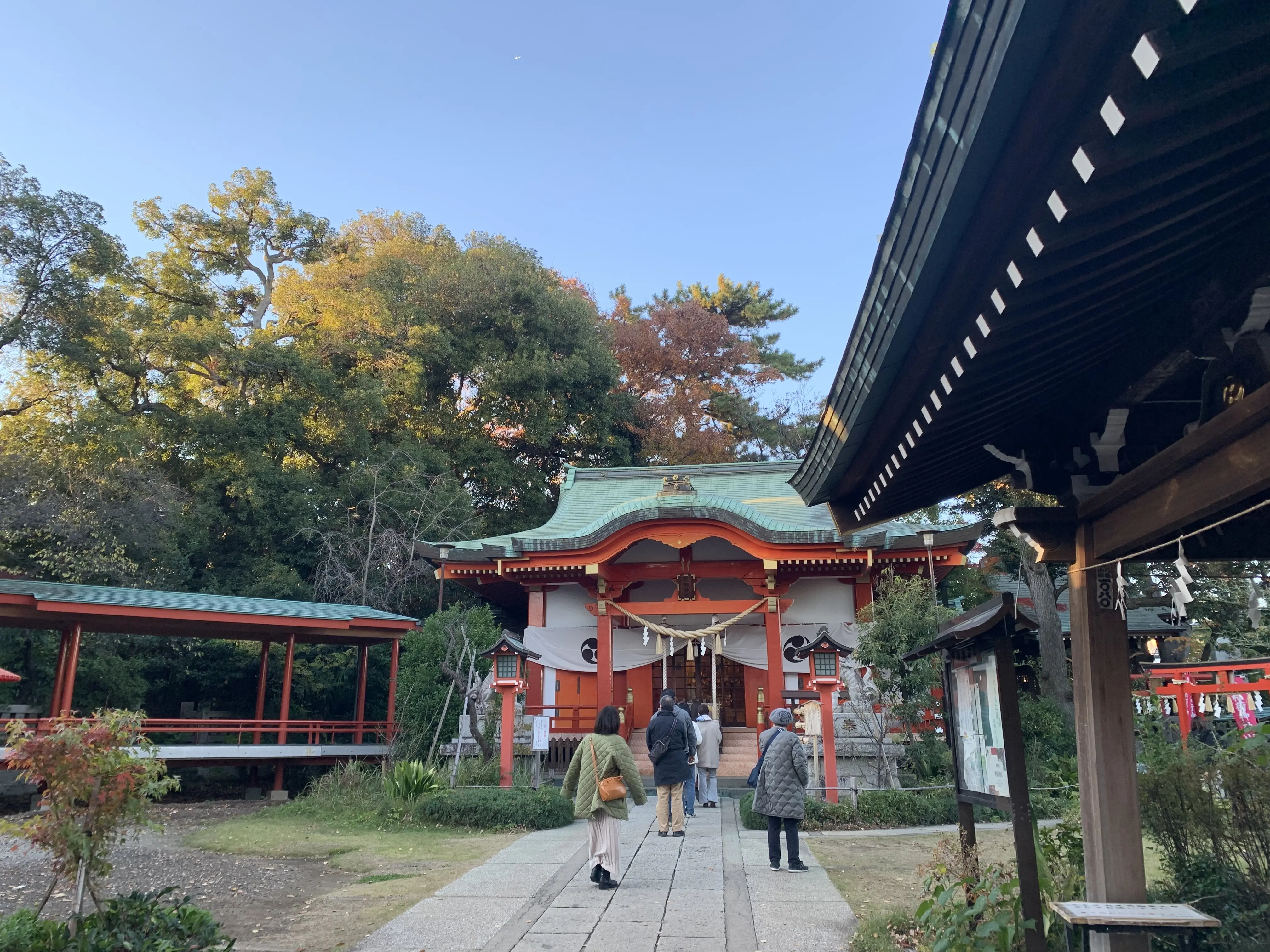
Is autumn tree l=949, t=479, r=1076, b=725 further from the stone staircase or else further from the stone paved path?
the stone paved path

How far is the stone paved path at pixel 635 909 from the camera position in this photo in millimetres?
4855

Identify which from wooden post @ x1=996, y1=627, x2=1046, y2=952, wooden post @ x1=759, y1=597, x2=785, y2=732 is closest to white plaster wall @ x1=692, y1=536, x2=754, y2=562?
wooden post @ x1=759, y1=597, x2=785, y2=732

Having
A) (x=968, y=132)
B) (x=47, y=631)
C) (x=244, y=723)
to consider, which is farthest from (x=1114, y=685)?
(x=47, y=631)

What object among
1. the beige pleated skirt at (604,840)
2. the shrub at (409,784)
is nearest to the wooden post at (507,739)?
the shrub at (409,784)

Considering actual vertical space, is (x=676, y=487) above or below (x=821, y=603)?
above

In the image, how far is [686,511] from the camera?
574 inches

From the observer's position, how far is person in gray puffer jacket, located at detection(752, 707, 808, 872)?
6.75 meters

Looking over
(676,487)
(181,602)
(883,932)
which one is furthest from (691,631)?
(883,932)

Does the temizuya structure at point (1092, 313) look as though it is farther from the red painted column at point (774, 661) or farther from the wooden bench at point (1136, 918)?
the red painted column at point (774, 661)

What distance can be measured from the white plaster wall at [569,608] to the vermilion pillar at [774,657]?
3.46 m

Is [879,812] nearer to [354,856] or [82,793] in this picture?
[354,856]

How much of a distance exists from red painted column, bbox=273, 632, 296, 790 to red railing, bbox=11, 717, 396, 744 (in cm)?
2

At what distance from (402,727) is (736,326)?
23.1m

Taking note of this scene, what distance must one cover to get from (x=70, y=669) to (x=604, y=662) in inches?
329
